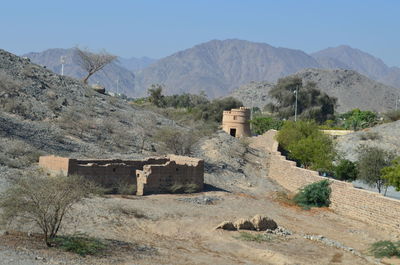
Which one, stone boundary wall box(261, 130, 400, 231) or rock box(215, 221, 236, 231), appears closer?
rock box(215, 221, 236, 231)

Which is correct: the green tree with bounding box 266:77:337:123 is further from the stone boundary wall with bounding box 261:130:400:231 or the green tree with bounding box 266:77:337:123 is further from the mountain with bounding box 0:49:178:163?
the stone boundary wall with bounding box 261:130:400:231

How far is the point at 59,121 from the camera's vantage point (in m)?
34.1

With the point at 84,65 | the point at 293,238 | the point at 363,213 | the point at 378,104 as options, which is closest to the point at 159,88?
the point at 84,65

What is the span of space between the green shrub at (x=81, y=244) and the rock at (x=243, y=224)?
17.6 ft

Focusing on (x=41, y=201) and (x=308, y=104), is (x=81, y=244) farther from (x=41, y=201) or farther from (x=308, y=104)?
(x=308, y=104)

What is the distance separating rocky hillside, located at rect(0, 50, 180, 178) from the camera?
2833cm

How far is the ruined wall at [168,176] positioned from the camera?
24.1 metres

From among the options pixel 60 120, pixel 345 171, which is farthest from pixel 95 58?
pixel 345 171

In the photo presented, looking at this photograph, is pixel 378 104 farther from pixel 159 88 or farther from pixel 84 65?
pixel 84 65

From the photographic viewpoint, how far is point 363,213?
81.5 feet

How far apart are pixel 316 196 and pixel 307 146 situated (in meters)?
8.40

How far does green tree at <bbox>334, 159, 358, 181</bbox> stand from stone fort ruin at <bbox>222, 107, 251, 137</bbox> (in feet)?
40.3

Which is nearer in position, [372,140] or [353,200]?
[353,200]

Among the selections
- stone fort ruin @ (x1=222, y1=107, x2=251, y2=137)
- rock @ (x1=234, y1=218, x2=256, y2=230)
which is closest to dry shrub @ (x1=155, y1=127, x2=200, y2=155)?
stone fort ruin @ (x1=222, y1=107, x2=251, y2=137)
